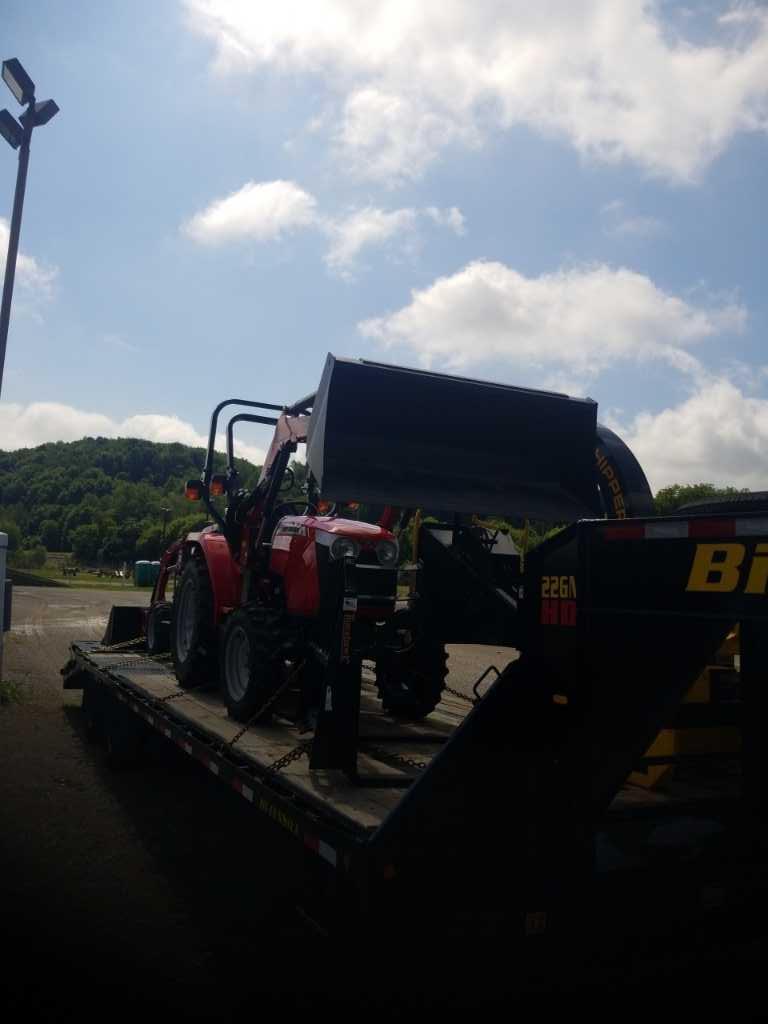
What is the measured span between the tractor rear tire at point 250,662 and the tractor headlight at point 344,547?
0.62 metres

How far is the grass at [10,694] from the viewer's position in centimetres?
988

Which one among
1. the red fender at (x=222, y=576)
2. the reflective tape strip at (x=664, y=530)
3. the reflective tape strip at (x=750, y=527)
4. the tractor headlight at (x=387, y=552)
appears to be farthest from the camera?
the red fender at (x=222, y=576)

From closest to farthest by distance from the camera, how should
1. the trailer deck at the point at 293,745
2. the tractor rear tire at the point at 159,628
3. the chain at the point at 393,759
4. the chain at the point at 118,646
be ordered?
the trailer deck at the point at 293,745 < the chain at the point at 393,759 < the tractor rear tire at the point at 159,628 < the chain at the point at 118,646

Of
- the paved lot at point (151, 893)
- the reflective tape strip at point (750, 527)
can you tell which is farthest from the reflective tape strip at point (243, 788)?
the reflective tape strip at point (750, 527)

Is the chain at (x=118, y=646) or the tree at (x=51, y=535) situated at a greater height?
the tree at (x=51, y=535)

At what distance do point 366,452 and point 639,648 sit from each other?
6.89ft

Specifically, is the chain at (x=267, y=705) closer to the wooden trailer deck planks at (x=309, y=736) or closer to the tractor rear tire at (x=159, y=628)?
the wooden trailer deck planks at (x=309, y=736)

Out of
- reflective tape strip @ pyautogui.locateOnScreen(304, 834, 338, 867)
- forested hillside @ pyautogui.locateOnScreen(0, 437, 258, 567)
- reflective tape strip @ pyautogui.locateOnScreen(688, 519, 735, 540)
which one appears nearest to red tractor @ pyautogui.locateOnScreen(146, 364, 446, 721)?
reflective tape strip @ pyautogui.locateOnScreen(304, 834, 338, 867)

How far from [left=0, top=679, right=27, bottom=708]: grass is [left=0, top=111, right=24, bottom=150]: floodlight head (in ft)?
19.8

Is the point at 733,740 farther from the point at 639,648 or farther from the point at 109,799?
the point at 109,799

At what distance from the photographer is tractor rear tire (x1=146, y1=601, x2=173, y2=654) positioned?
8.88 m

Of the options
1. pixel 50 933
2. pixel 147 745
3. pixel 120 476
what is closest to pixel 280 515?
pixel 147 745

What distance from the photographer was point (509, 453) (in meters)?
4.78

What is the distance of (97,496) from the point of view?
10550 centimetres
